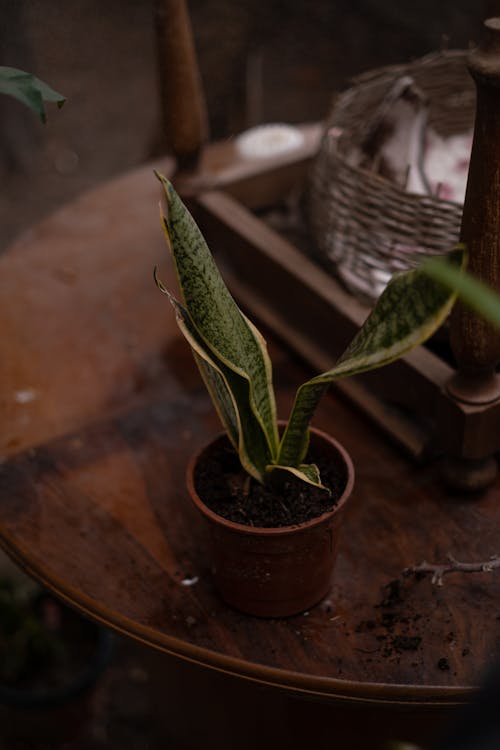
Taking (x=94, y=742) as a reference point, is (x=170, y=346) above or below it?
above

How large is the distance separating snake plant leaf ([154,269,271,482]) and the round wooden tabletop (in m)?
0.15

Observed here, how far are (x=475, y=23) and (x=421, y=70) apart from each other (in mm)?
1443

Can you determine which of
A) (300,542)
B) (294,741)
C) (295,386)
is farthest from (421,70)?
(294,741)

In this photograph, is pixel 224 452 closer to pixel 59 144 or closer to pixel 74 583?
pixel 74 583

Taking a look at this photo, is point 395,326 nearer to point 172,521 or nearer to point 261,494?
point 261,494

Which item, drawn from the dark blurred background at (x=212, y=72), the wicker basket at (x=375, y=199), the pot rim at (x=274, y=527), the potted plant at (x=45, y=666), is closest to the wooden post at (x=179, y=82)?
the wicker basket at (x=375, y=199)

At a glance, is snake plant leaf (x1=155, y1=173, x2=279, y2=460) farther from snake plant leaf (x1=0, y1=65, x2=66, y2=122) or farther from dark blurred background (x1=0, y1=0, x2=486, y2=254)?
dark blurred background (x1=0, y1=0, x2=486, y2=254)

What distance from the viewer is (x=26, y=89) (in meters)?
0.64

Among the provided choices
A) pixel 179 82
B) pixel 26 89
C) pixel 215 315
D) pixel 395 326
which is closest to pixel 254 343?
pixel 215 315

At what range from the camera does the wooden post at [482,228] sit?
0.60 meters

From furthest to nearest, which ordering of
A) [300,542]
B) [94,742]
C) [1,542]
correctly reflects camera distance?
1. [94,742]
2. [1,542]
3. [300,542]

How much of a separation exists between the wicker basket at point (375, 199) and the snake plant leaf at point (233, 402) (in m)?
0.30

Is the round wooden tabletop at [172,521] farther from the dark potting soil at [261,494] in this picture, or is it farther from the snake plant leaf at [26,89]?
the snake plant leaf at [26,89]

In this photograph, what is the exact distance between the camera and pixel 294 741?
3.13ft
